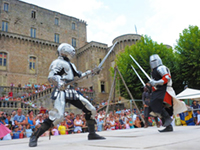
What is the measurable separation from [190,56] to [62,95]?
1848 cm

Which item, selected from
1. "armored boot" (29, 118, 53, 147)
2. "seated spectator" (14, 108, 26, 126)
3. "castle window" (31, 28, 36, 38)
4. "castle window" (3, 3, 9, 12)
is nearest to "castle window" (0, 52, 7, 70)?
"castle window" (31, 28, 36, 38)

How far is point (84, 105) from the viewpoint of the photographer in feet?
14.1

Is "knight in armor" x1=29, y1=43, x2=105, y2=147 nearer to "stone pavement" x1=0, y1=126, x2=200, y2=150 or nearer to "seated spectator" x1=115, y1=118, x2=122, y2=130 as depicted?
"stone pavement" x1=0, y1=126, x2=200, y2=150

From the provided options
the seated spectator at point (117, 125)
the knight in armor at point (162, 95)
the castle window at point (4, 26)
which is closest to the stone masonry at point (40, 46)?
the castle window at point (4, 26)

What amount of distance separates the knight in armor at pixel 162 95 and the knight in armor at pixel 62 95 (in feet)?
5.73

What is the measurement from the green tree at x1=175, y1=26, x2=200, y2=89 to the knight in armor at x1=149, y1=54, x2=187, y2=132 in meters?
15.2

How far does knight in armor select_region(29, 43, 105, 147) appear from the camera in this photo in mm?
3863

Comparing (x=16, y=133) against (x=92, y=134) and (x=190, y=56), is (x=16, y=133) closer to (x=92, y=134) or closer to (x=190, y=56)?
(x=92, y=134)

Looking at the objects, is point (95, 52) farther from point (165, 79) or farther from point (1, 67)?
point (165, 79)

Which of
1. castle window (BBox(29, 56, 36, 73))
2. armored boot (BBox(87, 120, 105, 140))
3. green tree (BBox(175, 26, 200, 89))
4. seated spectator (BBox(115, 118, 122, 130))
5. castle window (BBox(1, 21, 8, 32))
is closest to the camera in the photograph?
armored boot (BBox(87, 120, 105, 140))

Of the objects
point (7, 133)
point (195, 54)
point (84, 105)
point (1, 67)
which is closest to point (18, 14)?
point (1, 67)

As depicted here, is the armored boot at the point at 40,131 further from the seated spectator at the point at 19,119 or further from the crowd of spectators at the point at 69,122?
the seated spectator at the point at 19,119

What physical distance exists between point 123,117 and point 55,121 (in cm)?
828

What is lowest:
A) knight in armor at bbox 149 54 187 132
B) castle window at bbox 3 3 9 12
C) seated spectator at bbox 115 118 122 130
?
seated spectator at bbox 115 118 122 130
